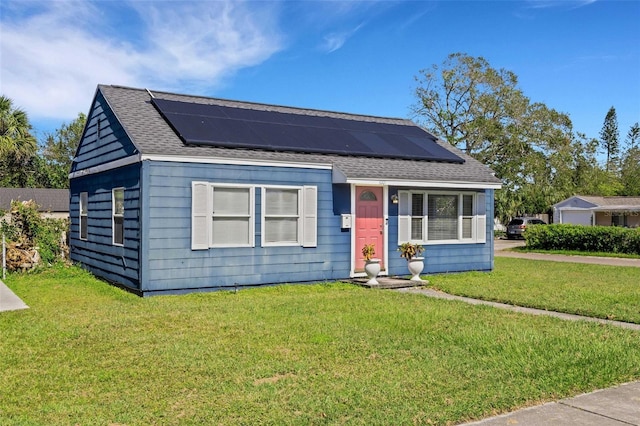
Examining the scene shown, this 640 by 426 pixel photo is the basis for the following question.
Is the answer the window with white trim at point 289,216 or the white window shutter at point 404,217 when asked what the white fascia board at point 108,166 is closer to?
the window with white trim at point 289,216

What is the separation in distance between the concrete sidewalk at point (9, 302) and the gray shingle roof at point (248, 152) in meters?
3.34

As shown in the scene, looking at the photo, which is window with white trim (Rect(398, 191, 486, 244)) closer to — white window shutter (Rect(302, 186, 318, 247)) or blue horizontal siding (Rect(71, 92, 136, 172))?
white window shutter (Rect(302, 186, 318, 247))

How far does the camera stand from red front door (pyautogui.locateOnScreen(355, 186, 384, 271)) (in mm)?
12797

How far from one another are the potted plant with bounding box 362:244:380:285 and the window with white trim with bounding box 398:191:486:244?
4.86ft

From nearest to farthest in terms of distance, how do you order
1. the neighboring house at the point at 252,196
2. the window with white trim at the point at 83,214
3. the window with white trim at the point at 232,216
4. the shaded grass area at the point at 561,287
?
the shaded grass area at the point at 561,287, the neighboring house at the point at 252,196, the window with white trim at the point at 232,216, the window with white trim at the point at 83,214

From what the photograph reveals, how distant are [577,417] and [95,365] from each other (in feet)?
14.7

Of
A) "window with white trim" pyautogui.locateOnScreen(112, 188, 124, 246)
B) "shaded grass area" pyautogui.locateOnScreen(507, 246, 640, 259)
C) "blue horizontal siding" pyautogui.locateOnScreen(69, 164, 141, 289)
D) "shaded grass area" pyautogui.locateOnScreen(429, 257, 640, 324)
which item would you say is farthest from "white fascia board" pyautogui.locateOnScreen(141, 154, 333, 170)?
"shaded grass area" pyautogui.locateOnScreen(507, 246, 640, 259)

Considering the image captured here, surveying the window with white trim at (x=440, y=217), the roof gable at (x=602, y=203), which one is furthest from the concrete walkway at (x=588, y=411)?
the roof gable at (x=602, y=203)

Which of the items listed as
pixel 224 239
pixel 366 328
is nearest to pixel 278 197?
pixel 224 239

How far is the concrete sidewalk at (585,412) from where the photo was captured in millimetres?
4075

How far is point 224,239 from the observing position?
36.4 feet

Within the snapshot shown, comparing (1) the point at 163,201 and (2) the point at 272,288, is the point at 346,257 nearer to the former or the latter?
(2) the point at 272,288

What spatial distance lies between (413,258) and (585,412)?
27.3ft

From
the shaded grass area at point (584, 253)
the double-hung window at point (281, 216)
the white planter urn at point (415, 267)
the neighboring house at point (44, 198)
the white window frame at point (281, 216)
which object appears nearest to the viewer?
the white window frame at point (281, 216)
